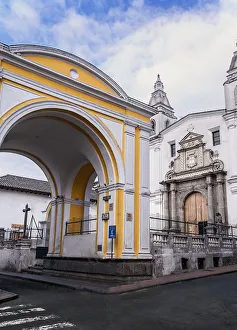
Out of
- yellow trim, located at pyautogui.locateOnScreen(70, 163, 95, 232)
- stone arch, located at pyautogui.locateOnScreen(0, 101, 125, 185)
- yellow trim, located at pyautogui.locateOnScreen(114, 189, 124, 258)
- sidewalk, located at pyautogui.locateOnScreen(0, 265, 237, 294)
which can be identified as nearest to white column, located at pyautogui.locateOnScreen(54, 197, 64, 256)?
yellow trim, located at pyautogui.locateOnScreen(70, 163, 95, 232)

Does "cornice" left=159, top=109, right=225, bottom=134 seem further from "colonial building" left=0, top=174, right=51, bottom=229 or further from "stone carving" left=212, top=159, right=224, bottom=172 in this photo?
"colonial building" left=0, top=174, right=51, bottom=229

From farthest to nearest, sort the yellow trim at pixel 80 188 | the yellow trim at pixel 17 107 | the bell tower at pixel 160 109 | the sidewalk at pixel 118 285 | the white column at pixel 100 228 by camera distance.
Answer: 1. the bell tower at pixel 160 109
2. the yellow trim at pixel 80 188
3. the white column at pixel 100 228
4. the yellow trim at pixel 17 107
5. the sidewalk at pixel 118 285

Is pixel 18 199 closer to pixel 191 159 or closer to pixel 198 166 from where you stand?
pixel 191 159

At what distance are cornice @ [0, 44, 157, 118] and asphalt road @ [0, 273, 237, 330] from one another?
272 inches

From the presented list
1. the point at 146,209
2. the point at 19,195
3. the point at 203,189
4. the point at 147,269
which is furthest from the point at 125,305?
the point at 19,195

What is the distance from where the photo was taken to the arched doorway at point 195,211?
71.9 feet

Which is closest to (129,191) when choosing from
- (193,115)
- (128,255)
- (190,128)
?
(128,255)

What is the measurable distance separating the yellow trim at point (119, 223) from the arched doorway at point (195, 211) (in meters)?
10.8

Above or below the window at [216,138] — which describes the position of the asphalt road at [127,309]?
below

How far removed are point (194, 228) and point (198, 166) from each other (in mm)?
4248

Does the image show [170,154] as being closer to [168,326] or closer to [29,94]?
[29,94]

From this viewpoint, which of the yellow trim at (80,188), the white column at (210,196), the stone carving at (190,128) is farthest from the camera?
the stone carving at (190,128)

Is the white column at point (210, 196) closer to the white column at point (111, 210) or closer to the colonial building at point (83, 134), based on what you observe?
the colonial building at point (83, 134)

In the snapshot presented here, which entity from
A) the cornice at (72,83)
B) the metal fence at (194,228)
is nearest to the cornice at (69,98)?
the cornice at (72,83)
